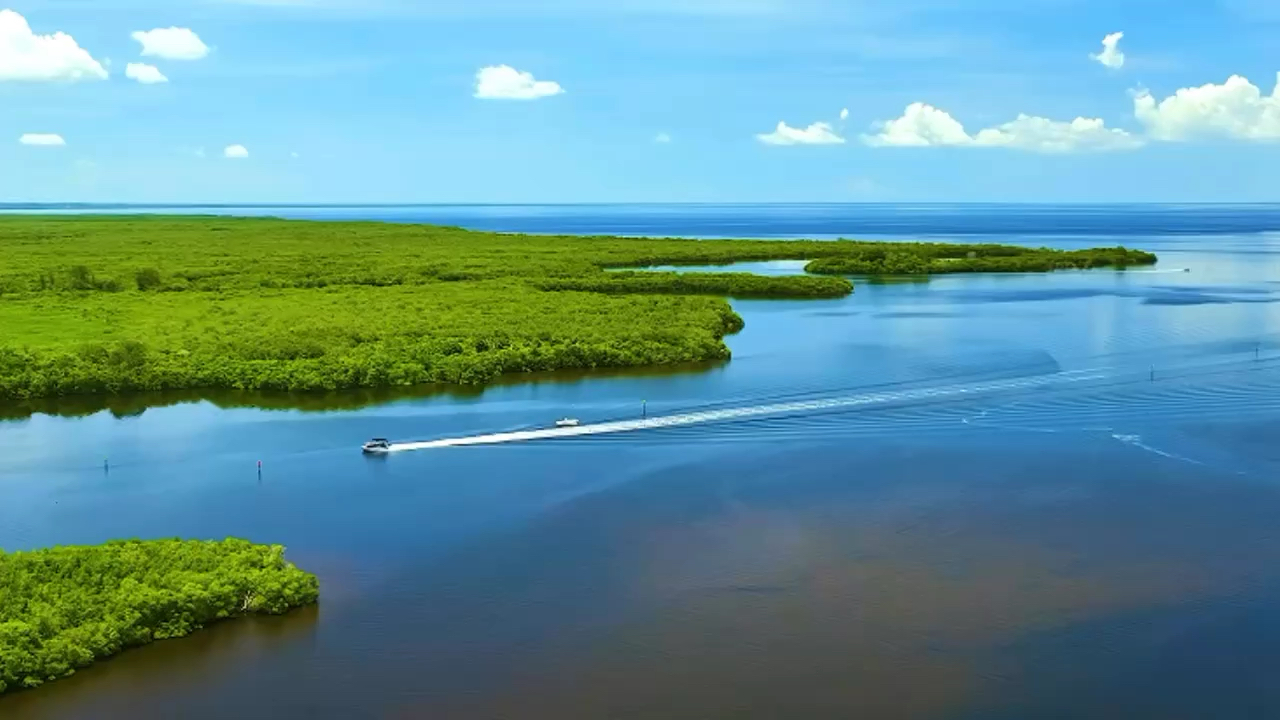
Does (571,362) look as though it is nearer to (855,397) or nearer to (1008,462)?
(855,397)

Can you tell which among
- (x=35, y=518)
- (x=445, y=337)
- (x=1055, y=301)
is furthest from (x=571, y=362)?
(x=1055, y=301)

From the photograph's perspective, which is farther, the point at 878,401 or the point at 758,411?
the point at 878,401

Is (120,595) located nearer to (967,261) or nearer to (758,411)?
(758,411)

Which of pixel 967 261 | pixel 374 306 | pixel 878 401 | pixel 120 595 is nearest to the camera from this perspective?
pixel 120 595

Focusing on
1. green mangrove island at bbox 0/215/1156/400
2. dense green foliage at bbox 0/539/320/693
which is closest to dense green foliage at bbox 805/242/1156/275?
green mangrove island at bbox 0/215/1156/400

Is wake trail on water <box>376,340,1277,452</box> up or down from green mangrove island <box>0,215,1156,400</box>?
down

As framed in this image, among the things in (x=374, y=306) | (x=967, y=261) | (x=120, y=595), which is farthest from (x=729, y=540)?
(x=967, y=261)

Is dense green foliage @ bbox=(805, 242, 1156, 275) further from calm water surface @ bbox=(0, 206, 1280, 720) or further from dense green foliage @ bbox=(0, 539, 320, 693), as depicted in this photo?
dense green foliage @ bbox=(0, 539, 320, 693)

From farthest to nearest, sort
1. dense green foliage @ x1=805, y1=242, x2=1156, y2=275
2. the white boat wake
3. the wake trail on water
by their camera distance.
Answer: dense green foliage @ x1=805, y1=242, x2=1156, y2=275, the wake trail on water, the white boat wake

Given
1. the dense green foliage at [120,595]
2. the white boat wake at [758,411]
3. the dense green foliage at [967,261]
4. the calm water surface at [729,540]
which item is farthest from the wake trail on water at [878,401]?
the dense green foliage at [967,261]
